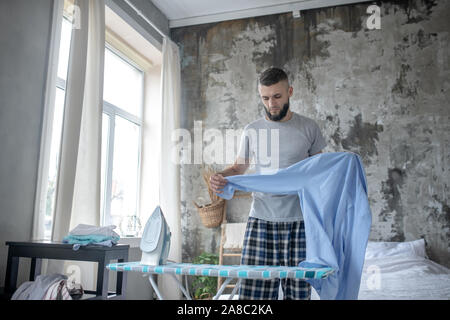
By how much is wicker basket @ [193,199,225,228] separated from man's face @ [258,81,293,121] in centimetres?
212

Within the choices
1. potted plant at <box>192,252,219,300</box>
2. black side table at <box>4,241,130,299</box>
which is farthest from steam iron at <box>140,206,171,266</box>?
potted plant at <box>192,252,219,300</box>

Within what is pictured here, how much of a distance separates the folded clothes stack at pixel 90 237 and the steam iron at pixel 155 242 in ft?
2.55

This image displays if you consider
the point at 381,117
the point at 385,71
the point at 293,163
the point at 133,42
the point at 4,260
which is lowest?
the point at 4,260

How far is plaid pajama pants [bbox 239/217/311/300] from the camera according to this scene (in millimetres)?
1621

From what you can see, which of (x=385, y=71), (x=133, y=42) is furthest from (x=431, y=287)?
(x=133, y=42)

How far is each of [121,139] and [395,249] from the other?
109 inches

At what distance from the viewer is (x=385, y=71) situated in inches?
152

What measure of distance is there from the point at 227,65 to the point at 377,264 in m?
2.58

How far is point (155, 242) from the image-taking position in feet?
4.53

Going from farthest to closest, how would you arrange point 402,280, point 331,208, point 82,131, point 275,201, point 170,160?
point 170,160 < point 82,131 < point 402,280 < point 275,201 < point 331,208

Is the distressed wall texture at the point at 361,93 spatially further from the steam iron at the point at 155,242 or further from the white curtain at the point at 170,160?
the steam iron at the point at 155,242

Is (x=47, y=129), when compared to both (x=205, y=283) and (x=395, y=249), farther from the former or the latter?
(x=395, y=249)

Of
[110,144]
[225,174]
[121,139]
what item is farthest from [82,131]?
[225,174]

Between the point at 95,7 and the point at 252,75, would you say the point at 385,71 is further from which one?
the point at 95,7
